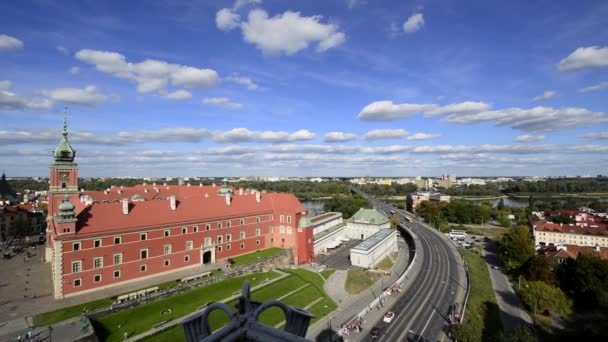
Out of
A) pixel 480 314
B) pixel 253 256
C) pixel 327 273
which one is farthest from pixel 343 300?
pixel 253 256

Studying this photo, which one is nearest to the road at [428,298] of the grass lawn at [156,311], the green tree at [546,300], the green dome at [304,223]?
the green tree at [546,300]

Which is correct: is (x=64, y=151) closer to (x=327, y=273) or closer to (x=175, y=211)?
(x=175, y=211)

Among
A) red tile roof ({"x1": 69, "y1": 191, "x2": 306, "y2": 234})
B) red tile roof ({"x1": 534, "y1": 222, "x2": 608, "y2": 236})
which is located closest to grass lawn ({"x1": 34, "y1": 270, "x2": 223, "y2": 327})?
red tile roof ({"x1": 69, "y1": 191, "x2": 306, "y2": 234})

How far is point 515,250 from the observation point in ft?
218

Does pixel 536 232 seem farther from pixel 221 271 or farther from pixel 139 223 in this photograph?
pixel 139 223

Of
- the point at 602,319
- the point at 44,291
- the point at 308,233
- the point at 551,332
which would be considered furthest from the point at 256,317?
the point at 308,233

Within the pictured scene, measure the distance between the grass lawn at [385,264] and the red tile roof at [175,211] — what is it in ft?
63.9

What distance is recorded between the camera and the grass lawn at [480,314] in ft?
114

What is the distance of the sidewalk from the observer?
39.1 meters

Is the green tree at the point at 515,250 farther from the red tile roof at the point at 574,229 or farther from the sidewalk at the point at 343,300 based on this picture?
the sidewalk at the point at 343,300

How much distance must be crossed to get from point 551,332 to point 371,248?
29.5 m

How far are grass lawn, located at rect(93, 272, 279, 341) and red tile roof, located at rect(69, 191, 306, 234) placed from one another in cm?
1212

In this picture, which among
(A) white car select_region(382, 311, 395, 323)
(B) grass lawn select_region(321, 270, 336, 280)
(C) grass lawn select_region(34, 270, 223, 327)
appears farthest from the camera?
(B) grass lawn select_region(321, 270, 336, 280)

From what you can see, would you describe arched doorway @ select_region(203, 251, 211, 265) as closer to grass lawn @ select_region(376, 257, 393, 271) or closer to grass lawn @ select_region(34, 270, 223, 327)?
grass lawn @ select_region(34, 270, 223, 327)
